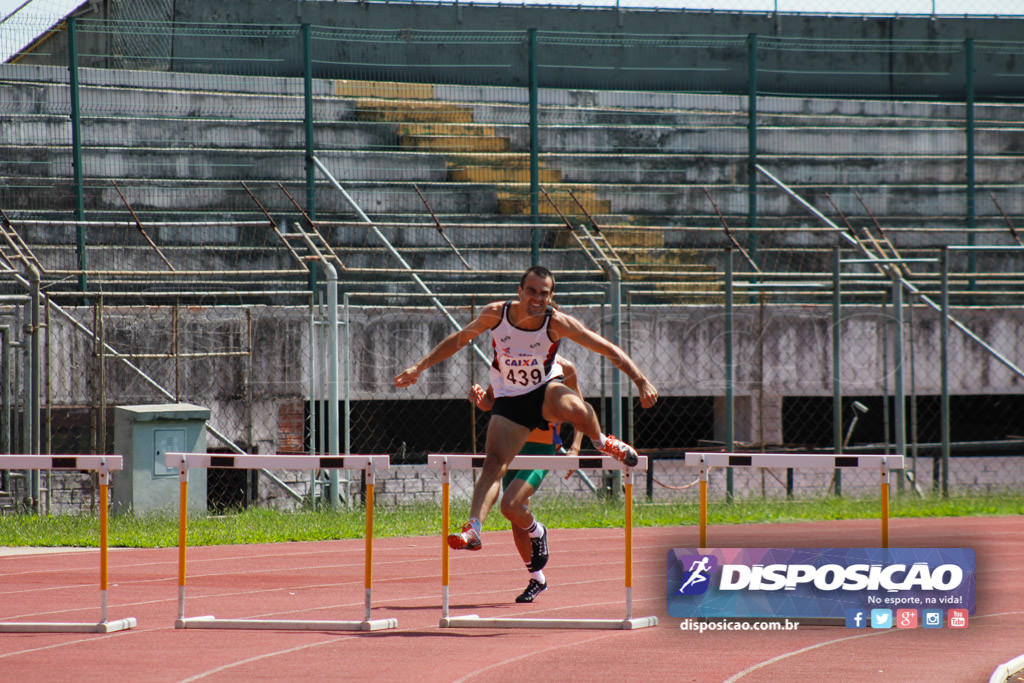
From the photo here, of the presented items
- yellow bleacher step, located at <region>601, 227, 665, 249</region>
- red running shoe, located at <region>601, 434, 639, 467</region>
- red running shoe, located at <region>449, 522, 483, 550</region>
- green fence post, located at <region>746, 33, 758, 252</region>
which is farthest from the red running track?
yellow bleacher step, located at <region>601, 227, 665, 249</region>

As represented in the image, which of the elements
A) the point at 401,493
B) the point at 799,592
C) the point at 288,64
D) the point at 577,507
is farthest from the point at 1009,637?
the point at 288,64

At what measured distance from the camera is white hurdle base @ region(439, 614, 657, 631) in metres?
7.66

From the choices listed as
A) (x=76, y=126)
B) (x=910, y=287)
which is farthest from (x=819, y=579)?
(x=76, y=126)

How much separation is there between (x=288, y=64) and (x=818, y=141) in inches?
350

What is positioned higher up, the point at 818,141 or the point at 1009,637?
the point at 818,141

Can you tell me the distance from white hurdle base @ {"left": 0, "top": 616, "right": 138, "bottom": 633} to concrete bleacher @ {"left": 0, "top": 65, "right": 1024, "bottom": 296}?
30.8ft

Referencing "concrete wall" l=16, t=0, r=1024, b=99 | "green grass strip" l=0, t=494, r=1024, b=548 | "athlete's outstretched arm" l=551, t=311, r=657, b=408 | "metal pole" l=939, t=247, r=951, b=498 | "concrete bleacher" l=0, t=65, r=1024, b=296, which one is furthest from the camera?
"concrete wall" l=16, t=0, r=1024, b=99

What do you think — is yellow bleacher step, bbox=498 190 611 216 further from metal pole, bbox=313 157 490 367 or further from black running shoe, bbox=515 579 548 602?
black running shoe, bbox=515 579 548 602

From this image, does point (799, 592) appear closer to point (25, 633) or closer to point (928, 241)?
point (25, 633)

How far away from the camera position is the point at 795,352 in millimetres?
17172

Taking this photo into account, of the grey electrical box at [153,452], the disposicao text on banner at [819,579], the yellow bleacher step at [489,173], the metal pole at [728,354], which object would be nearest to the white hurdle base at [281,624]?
the disposicao text on banner at [819,579]

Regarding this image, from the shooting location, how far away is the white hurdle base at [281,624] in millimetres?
7652

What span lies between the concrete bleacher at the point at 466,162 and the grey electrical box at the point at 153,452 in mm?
3399

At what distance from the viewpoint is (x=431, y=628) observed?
7789mm
